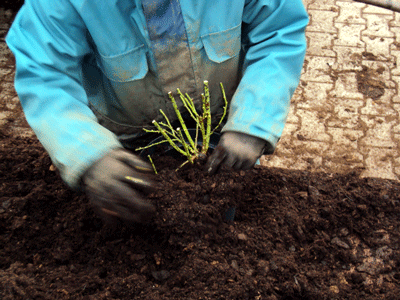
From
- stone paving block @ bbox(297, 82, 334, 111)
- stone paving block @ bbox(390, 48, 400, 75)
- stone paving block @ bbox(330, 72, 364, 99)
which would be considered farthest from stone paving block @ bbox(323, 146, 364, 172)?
stone paving block @ bbox(390, 48, 400, 75)

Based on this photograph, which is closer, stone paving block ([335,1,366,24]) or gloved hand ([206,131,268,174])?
gloved hand ([206,131,268,174])

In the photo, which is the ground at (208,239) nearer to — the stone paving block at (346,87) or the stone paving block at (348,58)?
the stone paving block at (346,87)

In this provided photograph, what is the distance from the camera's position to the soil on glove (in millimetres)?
1333

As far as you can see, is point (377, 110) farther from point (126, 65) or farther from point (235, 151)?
point (126, 65)

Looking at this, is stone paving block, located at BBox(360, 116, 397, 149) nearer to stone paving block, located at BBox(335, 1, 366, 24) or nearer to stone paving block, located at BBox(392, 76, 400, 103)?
stone paving block, located at BBox(392, 76, 400, 103)

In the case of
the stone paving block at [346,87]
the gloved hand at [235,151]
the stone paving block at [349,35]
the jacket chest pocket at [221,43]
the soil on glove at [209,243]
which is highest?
the jacket chest pocket at [221,43]

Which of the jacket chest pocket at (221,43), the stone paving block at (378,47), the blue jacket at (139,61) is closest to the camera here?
the blue jacket at (139,61)

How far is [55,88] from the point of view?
147 centimetres

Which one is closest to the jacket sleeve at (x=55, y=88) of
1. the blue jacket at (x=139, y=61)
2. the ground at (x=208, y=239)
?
the blue jacket at (x=139, y=61)

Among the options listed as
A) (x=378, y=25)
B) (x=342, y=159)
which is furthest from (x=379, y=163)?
(x=378, y=25)

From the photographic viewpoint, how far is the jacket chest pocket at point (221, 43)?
169cm

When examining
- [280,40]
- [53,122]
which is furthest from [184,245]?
[280,40]

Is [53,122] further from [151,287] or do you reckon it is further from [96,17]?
[151,287]

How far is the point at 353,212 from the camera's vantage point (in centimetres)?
167
